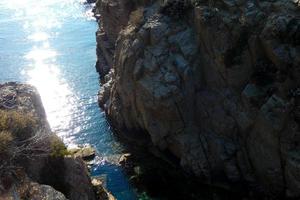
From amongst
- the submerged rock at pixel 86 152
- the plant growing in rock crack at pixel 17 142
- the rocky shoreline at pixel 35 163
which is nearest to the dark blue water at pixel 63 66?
the submerged rock at pixel 86 152

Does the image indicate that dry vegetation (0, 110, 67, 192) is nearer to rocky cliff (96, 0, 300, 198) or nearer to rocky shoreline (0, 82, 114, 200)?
rocky shoreline (0, 82, 114, 200)

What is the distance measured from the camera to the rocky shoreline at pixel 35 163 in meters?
24.8

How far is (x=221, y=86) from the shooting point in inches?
1875

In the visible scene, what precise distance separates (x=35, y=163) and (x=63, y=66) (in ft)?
173

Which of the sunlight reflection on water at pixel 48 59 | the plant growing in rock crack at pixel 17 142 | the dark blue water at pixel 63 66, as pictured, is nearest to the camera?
the plant growing in rock crack at pixel 17 142

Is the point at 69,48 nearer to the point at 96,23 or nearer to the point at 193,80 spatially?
the point at 96,23

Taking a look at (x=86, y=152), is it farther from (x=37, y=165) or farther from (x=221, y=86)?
(x=37, y=165)

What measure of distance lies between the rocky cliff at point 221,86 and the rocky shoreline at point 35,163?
17.7m

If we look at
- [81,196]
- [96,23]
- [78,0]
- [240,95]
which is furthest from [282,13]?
[78,0]

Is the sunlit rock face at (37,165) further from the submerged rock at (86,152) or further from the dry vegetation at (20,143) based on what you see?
the submerged rock at (86,152)

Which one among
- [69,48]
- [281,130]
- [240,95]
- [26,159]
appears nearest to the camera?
[26,159]

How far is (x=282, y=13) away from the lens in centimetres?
4341

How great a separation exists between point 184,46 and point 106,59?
26.9 metres

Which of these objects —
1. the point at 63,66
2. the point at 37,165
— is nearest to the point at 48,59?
the point at 63,66
